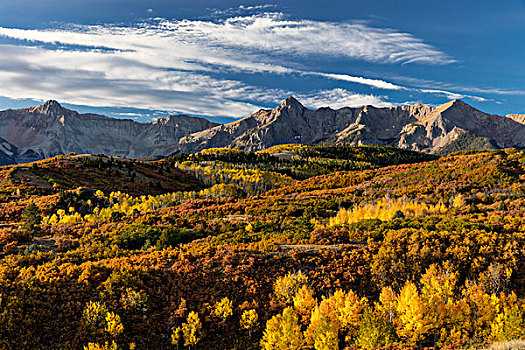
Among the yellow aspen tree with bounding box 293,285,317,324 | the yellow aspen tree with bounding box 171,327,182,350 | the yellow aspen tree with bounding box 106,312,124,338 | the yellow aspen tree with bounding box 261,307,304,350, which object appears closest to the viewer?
the yellow aspen tree with bounding box 261,307,304,350

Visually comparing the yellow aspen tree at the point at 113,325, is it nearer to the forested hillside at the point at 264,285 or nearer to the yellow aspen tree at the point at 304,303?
the forested hillside at the point at 264,285

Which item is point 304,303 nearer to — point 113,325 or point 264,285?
point 264,285

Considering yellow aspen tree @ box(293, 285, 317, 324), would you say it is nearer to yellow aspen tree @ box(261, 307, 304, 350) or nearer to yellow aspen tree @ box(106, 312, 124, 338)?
yellow aspen tree @ box(261, 307, 304, 350)

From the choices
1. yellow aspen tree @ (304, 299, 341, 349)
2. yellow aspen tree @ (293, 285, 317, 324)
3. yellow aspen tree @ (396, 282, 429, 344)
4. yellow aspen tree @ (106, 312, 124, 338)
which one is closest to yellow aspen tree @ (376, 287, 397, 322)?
yellow aspen tree @ (396, 282, 429, 344)

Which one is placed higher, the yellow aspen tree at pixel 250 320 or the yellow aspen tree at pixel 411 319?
the yellow aspen tree at pixel 411 319

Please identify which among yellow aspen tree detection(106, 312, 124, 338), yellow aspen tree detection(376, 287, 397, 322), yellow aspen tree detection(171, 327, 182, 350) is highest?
yellow aspen tree detection(376, 287, 397, 322)

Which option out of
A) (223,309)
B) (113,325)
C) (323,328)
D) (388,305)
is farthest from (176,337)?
(388,305)

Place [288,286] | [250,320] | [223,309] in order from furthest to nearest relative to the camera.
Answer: [288,286] → [223,309] → [250,320]

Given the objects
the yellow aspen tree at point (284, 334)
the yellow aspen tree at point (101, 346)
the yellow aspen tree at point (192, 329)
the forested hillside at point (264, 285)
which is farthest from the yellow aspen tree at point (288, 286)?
the yellow aspen tree at point (101, 346)

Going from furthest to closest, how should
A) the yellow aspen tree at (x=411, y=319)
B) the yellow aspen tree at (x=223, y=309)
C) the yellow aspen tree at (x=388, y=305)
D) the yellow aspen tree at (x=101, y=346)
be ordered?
the yellow aspen tree at (x=223, y=309) → the yellow aspen tree at (x=388, y=305) → the yellow aspen tree at (x=411, y=319) → the yellow aspen tree at (x=101, y=346)

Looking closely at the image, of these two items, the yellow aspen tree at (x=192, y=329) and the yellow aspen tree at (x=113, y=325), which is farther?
the yellow aspen tree at (x=192, y=329)

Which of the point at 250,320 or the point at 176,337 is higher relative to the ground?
the point at 250,320

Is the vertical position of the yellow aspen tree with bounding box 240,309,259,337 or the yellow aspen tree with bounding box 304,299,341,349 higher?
the yellow aspen tree with bounding box 304,299,341,349

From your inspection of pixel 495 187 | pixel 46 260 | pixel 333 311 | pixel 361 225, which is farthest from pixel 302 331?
pixel 495 187
